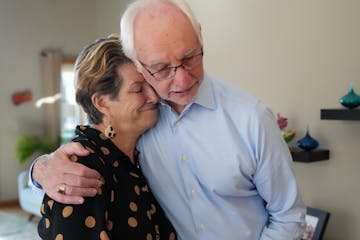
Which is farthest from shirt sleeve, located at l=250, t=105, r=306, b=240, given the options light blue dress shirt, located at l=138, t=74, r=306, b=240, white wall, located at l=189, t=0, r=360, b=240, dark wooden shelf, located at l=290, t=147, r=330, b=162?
white wall, located at l=189, t=0, r=360, b=240

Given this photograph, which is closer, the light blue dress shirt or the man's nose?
the man's nose

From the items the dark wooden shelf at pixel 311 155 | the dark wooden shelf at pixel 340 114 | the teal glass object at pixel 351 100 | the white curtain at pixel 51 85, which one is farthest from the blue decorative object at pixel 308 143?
the white curtain at pixel 51 85

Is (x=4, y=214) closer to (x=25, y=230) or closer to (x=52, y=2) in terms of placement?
(x=25, y=230)

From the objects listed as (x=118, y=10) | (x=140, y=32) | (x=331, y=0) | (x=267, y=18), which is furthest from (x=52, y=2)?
(x=140, y=32)

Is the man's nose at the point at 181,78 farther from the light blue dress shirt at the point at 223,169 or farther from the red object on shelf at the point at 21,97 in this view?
the red object on shelf at the point at 21,97

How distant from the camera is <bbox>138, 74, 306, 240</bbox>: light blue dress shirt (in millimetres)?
1163

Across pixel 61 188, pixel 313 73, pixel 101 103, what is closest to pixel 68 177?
pixel 61 188

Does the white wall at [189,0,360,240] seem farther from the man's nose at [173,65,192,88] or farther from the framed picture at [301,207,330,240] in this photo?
the man's nose at [173,65,192,88]

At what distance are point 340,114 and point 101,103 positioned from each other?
199 cm

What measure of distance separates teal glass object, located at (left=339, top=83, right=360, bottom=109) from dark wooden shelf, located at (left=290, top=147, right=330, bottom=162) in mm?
434

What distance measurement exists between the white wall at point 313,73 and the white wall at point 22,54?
3889 mm

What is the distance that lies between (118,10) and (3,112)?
7.82 ft

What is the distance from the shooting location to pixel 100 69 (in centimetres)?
121

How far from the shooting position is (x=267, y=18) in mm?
3521
